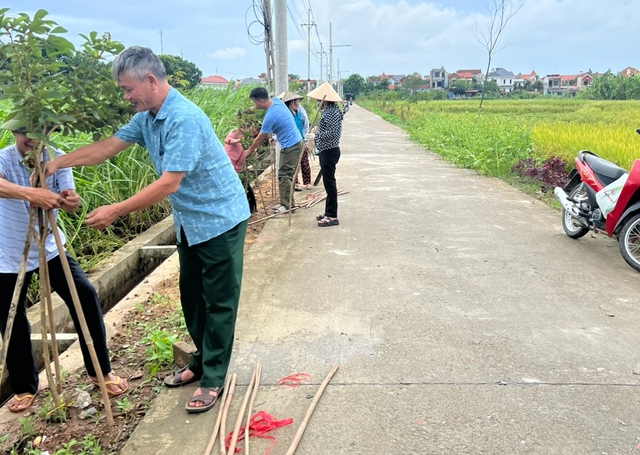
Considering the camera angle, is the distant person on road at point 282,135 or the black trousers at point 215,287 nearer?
the black trousers at point 215,287

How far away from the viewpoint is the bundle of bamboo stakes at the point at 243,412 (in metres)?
2.33

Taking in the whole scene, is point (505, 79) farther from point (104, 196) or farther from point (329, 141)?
A: point (104, 196)

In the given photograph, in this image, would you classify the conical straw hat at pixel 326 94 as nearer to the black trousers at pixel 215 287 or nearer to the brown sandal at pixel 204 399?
the black trousers at pixel 215 287

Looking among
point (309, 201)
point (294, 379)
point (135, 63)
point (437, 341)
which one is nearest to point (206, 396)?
point (294, 379)

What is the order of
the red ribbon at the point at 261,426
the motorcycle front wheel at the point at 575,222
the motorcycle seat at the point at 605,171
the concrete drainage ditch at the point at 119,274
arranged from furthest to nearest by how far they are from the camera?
the motorcycle front wheel at the point at 575,222
the motorcycle seat at the point at 605,171
the concrete drainage ditch at the point at 119,274
the red ribbon at the point at 261,426

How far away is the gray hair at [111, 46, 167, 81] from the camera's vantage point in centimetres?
220

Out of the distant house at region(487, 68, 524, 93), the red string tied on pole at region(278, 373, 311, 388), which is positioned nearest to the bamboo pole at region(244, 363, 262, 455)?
the red string tied on pole at region(278, 373, 311, 388)

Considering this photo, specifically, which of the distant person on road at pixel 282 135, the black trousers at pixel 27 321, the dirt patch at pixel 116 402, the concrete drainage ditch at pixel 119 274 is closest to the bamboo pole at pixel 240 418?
the dirt patch at pixel 116 402

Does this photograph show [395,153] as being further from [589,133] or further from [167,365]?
[167,365]

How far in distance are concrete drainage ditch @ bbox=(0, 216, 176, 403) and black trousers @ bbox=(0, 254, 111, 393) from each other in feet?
2.24

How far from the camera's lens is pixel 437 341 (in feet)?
11.1

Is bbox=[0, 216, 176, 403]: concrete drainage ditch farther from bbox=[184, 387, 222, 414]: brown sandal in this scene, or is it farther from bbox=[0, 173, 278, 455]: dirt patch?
bbox=[184, 387, 222, 414]: brown sandal

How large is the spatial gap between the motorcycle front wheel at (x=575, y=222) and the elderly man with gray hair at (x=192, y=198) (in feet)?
14.0

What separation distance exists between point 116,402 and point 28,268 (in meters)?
0.82
